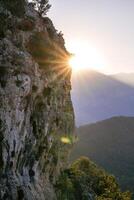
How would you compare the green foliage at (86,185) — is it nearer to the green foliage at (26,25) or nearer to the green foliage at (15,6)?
the green foliage at (26,25)

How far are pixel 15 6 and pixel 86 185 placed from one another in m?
41.2

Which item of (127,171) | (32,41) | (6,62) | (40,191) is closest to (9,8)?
(32,41)

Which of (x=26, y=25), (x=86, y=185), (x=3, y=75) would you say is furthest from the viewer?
(x=86, y=185)

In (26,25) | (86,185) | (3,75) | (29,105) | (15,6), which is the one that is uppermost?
(15,6)

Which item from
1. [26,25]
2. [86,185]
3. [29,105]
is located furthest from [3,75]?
[86,185]

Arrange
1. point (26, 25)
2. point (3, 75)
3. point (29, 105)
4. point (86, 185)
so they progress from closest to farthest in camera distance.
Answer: point (3, 75)
point (29, 105)
point (26, 25)
point (86, 185)

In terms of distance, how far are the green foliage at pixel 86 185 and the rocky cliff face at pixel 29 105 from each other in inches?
144

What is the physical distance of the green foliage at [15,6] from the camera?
43.2 m

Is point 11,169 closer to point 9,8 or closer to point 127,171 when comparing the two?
point 9,8

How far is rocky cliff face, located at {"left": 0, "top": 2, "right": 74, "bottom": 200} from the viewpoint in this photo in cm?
3431

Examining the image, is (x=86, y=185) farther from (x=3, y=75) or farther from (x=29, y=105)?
(x=3, y=75)

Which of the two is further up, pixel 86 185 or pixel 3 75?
pixel 3 75

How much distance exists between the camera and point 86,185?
2916 inches

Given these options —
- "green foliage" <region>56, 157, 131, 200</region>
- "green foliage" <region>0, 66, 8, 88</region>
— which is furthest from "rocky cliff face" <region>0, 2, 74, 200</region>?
"green foliage" <region>56, 157, 131, 200</region>
